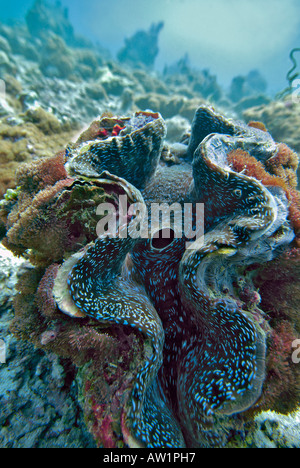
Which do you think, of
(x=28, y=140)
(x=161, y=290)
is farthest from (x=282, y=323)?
(x=28, y=140)

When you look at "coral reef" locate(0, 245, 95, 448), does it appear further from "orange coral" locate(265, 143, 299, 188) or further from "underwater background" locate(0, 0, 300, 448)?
"orange coral" locate(265, 143, 299, 188)

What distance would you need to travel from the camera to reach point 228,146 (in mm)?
2146

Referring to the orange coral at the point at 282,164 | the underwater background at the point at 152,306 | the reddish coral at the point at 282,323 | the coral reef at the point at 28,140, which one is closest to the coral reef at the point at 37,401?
the underwater background at the point at 152,306

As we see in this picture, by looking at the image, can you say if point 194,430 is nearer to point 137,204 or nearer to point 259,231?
point 259,231

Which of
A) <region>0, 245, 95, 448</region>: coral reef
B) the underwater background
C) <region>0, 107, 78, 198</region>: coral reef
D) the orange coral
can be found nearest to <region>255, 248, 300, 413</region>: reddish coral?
the underwater background

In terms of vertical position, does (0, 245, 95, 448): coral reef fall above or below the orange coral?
below

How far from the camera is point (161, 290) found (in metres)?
2.07

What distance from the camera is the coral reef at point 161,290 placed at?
1512 mm

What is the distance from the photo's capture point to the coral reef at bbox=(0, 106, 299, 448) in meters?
1.51

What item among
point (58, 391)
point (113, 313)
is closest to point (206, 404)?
point (113, 313)

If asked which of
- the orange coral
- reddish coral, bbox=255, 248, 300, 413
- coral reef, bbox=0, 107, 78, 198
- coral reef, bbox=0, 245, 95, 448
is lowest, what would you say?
coral reef, bbox=0, 245, 95, 448

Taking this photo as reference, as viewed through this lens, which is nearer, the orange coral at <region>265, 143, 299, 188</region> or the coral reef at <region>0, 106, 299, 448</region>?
the coral reef at <region>0, 106, 299, 448</region>

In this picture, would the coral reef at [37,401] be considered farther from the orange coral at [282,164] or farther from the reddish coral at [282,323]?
the orange coral at [282,164]

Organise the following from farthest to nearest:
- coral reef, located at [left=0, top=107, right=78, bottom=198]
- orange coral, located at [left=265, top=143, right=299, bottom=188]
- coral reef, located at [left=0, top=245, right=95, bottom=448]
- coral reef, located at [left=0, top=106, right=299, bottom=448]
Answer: coral reef, located at [left=0, top=107, right=78, bottom=198]
orange coral, located at [left=265, top=143, right=299, bottom=188]
coral reef, located at [left=0, top=245, right=95, bottom=448]
coral reef, located at [left=0, top=106, right=299, bottom=448]
